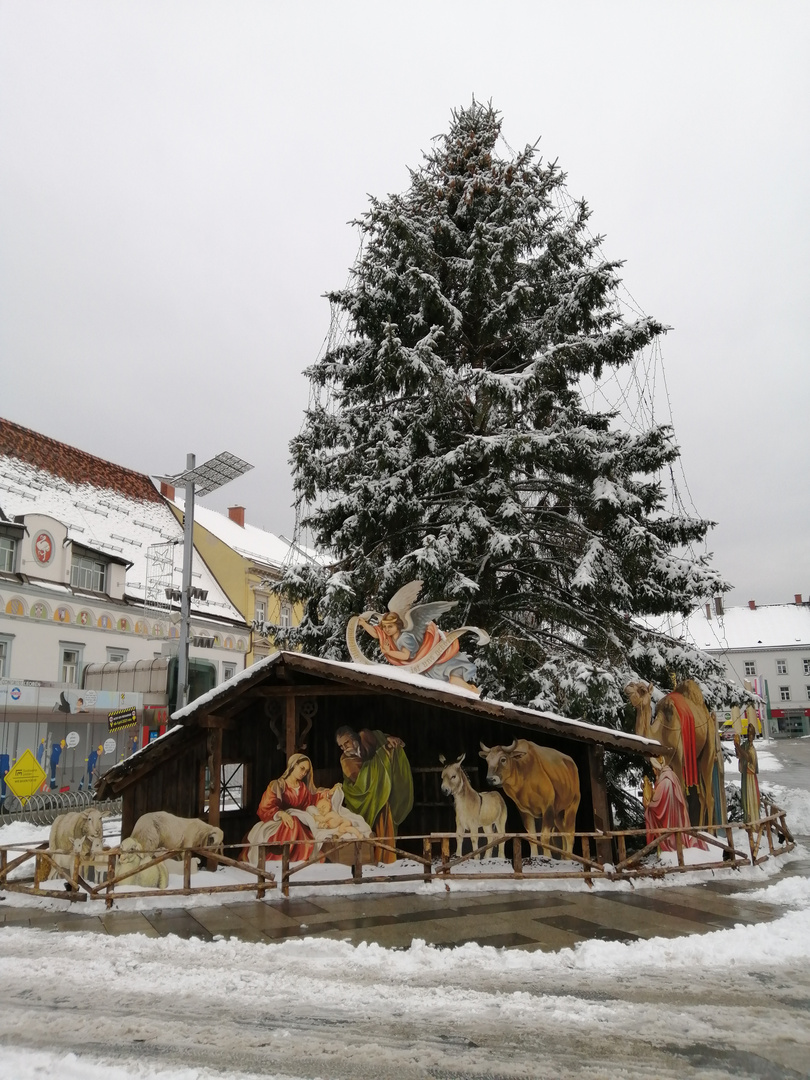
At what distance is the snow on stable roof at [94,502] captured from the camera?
31203mm

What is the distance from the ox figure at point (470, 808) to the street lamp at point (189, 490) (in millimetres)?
6163

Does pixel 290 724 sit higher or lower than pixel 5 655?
lower

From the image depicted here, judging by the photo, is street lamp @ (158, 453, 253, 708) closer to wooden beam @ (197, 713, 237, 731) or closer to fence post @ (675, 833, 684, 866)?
wooden beam @ (197, 713, 237, 731)

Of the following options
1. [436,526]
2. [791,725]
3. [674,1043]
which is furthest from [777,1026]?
[791,725]

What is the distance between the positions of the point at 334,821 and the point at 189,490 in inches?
358

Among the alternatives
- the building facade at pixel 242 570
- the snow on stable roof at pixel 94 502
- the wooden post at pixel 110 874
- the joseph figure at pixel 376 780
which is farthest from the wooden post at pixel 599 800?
the building facade at pixel 242 570

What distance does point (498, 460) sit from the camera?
17.8m

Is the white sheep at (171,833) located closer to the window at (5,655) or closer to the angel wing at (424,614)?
the angel wing at (424,614)

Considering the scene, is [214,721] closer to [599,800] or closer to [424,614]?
[424,614]

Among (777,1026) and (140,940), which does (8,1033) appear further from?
(777,1026)

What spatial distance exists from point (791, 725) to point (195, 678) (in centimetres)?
6566

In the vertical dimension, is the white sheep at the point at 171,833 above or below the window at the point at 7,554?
below

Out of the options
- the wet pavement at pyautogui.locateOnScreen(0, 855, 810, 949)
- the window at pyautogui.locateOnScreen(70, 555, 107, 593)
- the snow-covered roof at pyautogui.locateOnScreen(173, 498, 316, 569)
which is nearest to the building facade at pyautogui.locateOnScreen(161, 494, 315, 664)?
the snow-covered roof at pyautogui.locateOnScreen(173, 498, 316, 569)

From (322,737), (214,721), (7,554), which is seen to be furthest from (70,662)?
(214,721)
